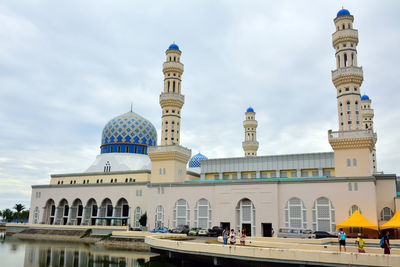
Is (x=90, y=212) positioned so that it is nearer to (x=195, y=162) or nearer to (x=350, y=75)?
(x=195, y=162)

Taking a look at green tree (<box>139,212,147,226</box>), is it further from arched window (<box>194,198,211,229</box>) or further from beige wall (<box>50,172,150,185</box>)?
arched window (<box>194,198,211,229</box>)

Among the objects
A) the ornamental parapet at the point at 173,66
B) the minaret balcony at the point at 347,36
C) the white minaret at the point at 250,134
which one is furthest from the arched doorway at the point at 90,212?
the minaret balcony at the point at 347,36

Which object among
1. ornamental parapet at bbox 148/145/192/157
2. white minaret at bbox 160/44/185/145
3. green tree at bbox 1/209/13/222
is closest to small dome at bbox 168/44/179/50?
white minaret at bbox 160/44/185/145

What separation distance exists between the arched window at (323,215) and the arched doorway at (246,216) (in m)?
5.82

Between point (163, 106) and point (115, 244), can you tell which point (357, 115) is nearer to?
point (163, 106)

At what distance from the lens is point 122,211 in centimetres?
4594

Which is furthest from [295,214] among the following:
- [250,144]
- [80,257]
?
[250,144]

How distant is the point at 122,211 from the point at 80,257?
18.6m

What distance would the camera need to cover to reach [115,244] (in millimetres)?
35938

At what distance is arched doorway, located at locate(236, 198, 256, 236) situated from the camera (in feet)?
116

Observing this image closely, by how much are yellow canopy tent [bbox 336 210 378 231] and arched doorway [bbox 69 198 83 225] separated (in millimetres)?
34466

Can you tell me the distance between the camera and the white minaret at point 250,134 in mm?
57069

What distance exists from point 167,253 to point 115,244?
1221cm

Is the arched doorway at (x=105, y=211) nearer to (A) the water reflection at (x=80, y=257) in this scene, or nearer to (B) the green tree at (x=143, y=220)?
(B) the green tree at (x=143, y=220)
